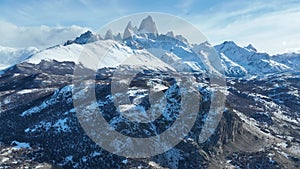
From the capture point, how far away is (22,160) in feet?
650

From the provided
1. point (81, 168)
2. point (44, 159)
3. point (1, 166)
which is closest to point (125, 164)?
point (81, 168)

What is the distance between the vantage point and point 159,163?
19850 centimetres

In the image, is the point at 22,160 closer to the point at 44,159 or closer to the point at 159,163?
the point at 44,159

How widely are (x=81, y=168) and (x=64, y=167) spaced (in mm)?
9144

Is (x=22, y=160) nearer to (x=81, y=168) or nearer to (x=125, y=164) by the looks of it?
(x=81, y=168)

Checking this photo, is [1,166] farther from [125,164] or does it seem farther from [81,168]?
[125,164]

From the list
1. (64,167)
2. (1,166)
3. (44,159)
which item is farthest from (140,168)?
(1,166)

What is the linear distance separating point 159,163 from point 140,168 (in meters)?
14.4

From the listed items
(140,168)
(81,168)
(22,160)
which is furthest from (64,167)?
(140,168)

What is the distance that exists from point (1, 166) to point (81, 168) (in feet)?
137

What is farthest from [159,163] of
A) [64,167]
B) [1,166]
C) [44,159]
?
[1,166]

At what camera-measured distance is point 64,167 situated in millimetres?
192250

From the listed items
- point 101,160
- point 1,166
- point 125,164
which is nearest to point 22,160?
point 1,166

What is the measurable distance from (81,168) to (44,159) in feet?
74.6
